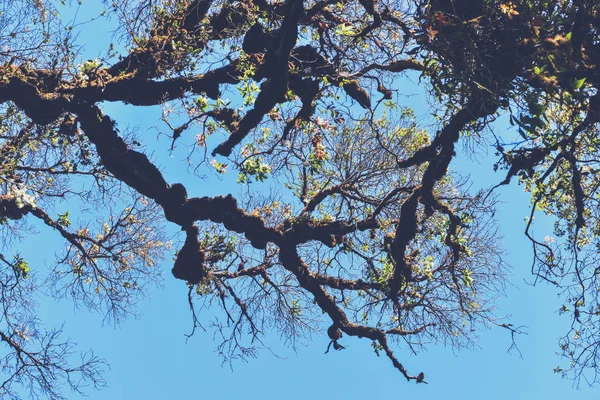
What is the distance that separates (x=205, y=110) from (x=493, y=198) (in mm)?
5851

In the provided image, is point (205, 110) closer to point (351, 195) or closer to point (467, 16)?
point (351, 195)

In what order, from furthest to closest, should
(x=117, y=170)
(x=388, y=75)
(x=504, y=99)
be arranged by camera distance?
(x=388, y=75)
(x=117, y=170)
(x=504, y=99)

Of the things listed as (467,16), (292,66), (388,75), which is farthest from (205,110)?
(467,16)

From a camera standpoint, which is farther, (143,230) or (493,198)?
(143,230)

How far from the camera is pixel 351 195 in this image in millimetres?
11016

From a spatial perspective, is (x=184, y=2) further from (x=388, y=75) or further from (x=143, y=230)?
(x=143, y=230)

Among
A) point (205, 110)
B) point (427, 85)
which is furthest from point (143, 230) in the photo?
point (427, 85)

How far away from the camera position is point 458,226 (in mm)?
10320

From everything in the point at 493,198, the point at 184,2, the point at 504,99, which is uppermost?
the point at 184,2

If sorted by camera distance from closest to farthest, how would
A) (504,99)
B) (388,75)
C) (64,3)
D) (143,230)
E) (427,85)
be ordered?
(504,99) → (427,85) → (64,3) → (388,75) → (143,230)

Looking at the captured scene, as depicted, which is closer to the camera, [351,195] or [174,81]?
[174,81]

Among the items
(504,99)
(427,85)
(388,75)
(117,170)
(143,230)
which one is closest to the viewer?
(504,99)

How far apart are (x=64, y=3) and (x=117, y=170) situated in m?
3.11

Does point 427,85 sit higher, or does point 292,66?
point 292,66
